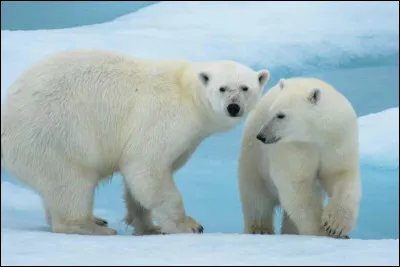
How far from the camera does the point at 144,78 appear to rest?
4.57 meters

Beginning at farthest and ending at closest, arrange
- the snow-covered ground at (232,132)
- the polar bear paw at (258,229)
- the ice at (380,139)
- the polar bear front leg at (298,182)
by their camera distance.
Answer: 1. the ice at (380,139)
2. the polar bear paw at (258,229)
3. the polar bear front leg at (298,182)
4. the snow-covered ground at (232,132)

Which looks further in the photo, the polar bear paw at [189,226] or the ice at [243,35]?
the ice at [243,35]

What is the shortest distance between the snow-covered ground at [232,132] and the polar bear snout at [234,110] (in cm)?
68

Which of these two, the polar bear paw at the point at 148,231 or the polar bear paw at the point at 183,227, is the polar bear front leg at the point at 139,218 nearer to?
the polar bear paw at the point at 148,231

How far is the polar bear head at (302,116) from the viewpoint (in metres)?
4.30

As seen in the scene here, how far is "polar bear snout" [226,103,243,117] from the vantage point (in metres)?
4.23

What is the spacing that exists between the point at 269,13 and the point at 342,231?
29.6ft

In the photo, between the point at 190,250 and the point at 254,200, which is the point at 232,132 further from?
the point at 190,250

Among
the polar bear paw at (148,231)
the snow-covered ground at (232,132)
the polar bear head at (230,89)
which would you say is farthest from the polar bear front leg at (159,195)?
the polar bear head at (230,89)

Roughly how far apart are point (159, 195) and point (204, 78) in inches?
29.1

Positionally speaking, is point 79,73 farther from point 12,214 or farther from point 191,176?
point 191,176

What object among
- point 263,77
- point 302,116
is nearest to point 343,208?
point 302,116

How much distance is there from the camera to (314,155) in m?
4.41

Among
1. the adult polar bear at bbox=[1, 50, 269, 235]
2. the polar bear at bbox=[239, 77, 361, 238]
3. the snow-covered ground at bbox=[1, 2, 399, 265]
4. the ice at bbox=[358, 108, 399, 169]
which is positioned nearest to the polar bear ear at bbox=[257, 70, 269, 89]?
the adult polar bear at bbox=[1, 50, 269, 235]
